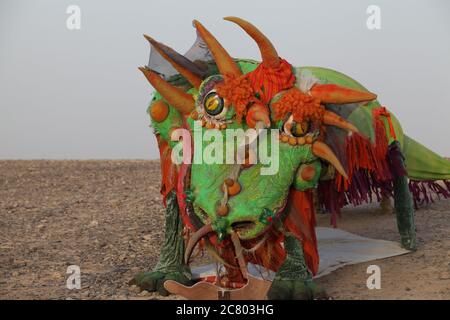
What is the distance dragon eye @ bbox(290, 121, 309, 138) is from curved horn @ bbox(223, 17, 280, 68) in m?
0.46

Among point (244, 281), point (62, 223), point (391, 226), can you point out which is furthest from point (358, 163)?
point (62, 223)

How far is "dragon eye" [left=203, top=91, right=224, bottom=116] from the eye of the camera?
4383 mm

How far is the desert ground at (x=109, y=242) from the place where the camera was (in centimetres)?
511

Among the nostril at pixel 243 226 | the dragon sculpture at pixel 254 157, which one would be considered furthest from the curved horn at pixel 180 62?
the nostril at pixel 243 226

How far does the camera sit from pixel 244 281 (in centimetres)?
461

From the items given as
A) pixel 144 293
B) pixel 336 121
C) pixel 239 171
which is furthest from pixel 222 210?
pixel 144 293

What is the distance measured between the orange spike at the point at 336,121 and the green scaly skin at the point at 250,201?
23 centimetres

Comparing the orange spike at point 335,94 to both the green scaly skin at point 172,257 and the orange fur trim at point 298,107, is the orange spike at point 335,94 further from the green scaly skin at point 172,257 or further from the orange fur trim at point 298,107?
the green scaly skin at point 172,257

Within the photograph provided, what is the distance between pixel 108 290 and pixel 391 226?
374 cm

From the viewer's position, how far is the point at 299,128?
4312 millimetres

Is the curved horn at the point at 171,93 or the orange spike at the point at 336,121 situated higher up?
the curved horn at the point at 171,93

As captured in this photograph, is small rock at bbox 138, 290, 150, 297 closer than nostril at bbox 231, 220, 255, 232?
No

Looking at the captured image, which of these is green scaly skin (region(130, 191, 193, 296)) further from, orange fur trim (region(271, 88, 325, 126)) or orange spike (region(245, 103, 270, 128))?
orange fur trim (region(271, 88, 325, 126))

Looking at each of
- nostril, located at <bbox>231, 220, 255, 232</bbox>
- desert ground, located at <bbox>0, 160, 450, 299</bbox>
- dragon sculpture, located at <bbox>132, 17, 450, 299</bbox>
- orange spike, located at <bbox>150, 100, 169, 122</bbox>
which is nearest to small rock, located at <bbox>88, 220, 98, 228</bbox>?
desert ground, located at <bbox>0, 160, 450, 299</bbox>
